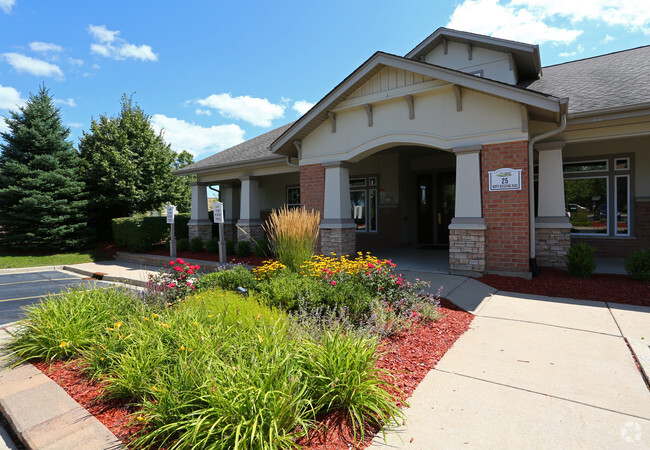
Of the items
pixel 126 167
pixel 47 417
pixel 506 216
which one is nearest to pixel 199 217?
pixel 126 167

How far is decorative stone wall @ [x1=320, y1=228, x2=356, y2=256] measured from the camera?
351 inches

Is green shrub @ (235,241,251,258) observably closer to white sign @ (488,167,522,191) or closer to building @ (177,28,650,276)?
building @ (177,28,650,276)

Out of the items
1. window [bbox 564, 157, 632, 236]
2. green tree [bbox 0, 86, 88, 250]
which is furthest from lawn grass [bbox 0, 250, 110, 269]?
window [bbox 564, 157, 632, 236]

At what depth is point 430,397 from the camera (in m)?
2.85

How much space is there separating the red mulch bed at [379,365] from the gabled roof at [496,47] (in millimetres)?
8205

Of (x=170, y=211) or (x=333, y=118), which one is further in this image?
(x=170, y=211)

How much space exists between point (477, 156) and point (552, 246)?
2.71m

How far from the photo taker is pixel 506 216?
22.6 feet

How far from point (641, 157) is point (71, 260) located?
62.2ft

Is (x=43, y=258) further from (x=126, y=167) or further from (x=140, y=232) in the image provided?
(x=126, y=167)

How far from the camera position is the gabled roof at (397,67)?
6406 millimetres

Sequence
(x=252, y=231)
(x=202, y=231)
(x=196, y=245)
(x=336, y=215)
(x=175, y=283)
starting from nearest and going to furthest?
1. (x=175, y=283)
2. (x=336, y=215)
3. (x=252, y=231)
4. (x=196, y=245)
5. (x=202, y=231)

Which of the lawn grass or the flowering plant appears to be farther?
the lawn grass

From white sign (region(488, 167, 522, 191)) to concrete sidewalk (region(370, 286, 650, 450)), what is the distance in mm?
2898
